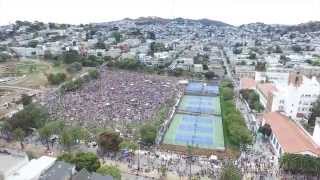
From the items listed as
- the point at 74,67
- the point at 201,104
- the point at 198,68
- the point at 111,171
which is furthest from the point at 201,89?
the point at 111,171

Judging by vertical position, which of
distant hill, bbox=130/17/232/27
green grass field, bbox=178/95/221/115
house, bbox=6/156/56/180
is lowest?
green grass field, bbox=178/95/221/115

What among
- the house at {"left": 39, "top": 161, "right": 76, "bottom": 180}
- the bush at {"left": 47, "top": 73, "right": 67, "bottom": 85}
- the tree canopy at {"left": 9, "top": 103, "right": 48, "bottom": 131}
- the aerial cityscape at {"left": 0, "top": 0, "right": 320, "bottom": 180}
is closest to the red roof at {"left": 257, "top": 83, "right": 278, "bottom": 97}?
the aerial cityscape at {"left": 0, "top": 0, "right": 320, "bottom": 180}

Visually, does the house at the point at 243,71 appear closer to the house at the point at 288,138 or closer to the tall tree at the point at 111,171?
the house at the point at 288,138

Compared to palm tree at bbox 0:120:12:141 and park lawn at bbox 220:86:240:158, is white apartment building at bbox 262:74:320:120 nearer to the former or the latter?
park lawn at bbox 220:86:240:158

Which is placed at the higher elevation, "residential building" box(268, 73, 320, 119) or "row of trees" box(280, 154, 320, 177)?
"residential building" box(268, 73, 320, 119)

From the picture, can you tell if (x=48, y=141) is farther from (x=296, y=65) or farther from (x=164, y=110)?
(x=296, y=65)

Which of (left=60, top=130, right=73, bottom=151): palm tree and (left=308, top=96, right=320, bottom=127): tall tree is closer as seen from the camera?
(left=60, top=130, right=73, bottom=151): palm tree

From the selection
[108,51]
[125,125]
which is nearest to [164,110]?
[125,125]

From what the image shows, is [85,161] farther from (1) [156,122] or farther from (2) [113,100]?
(2) [113,100]
